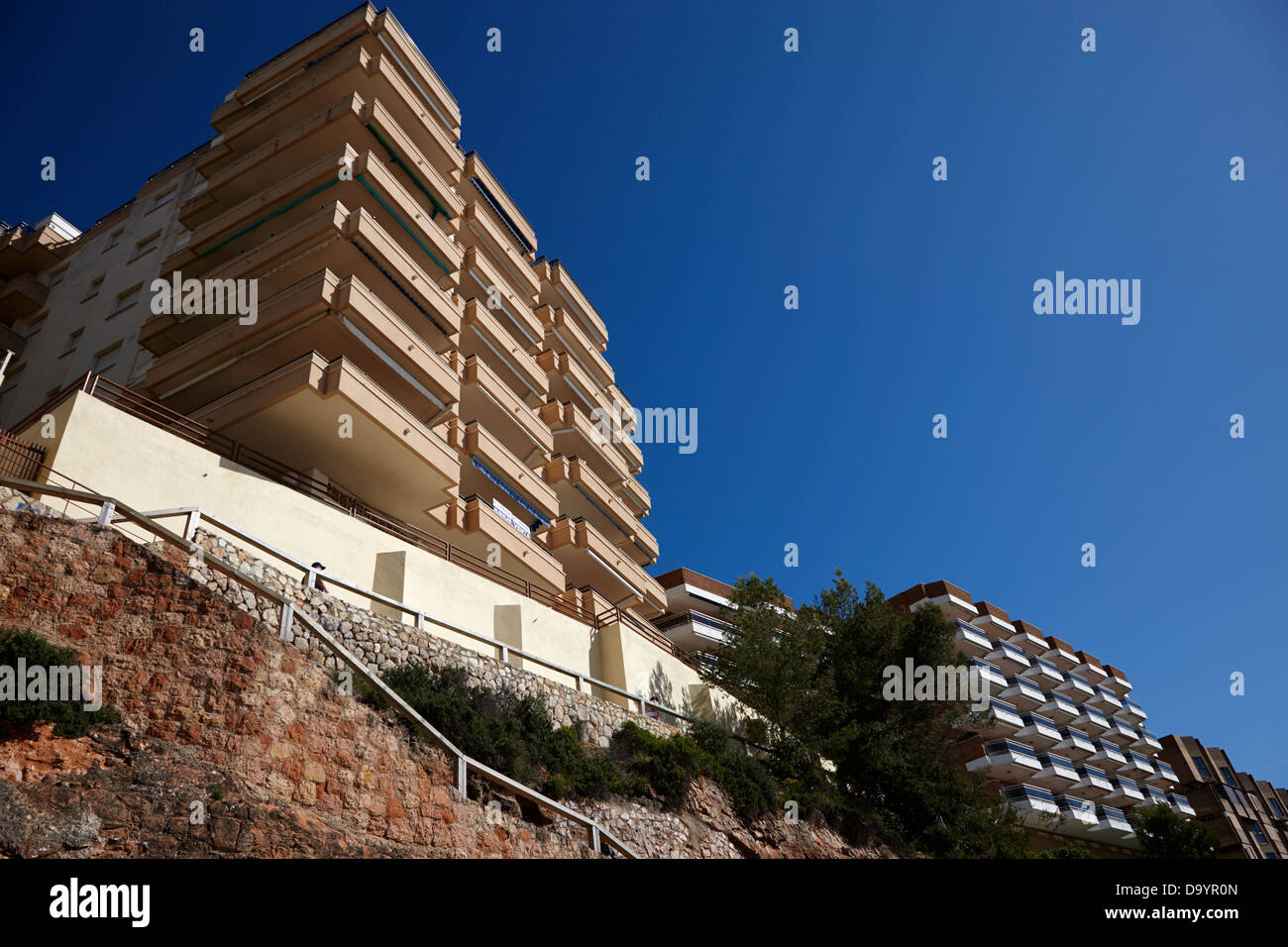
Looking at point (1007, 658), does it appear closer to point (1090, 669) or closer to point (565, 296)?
point (1090, 669)

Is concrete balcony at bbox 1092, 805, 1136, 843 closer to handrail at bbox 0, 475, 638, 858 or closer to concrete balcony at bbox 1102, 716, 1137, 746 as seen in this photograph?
concrete balcony at bbox 1102, 716, 1137, 746

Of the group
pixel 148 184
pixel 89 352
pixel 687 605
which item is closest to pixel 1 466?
pixel 89 352

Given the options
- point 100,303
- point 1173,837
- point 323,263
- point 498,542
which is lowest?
point 1173,837

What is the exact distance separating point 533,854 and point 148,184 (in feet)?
123

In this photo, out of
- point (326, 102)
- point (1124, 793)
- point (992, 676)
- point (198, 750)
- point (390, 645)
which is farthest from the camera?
point (1124, 793)

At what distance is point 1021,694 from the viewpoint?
6119 cm

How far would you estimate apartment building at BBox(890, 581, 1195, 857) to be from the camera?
53.0 metres

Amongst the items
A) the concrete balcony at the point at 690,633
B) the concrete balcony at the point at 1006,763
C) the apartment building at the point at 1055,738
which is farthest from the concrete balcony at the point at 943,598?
the concrete balcony at the point at 690,633

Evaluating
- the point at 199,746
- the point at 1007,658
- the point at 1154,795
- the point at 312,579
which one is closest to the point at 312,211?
the point at 312,579

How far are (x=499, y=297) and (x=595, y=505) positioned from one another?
10831mm

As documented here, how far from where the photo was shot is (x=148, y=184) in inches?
1494
